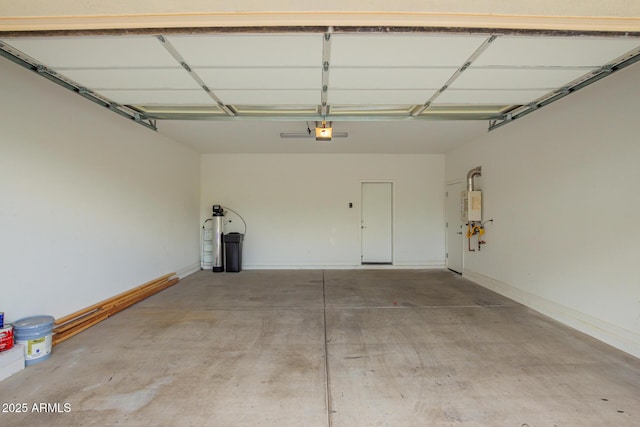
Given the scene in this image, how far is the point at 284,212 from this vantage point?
261 inches

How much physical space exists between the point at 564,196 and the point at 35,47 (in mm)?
5217

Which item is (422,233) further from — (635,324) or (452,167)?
(635,324)

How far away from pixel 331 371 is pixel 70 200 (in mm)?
3293

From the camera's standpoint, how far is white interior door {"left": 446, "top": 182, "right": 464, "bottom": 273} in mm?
5920

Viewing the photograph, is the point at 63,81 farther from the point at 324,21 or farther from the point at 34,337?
the point at 324,21

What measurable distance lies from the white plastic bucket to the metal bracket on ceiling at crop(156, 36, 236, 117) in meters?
2.56

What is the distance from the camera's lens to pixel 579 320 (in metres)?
3.13

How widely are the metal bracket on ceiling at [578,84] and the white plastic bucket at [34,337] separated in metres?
5.38

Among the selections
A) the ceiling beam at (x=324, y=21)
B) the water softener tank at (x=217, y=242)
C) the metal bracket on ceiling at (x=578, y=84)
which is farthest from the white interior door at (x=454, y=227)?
the water softener tank at (x=217, y=242)

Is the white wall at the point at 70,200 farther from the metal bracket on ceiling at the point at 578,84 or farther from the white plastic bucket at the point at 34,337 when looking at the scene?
the metal bracket on ceiling at the point at 578,84

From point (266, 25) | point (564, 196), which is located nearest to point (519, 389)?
point (564, 196)

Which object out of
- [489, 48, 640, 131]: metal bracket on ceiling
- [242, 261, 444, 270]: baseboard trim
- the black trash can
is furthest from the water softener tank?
[489, 48, 640, 131]: metal bracket on ceiling

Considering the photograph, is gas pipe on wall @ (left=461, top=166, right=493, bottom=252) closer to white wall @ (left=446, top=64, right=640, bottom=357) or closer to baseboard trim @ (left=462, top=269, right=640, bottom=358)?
white wall @ (left=446, top=64, right=640, bottom=357)

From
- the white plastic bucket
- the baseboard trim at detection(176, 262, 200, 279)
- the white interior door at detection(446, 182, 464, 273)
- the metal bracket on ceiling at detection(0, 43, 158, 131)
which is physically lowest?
the baseboard trim at detection(176, 262, 200, 279)
